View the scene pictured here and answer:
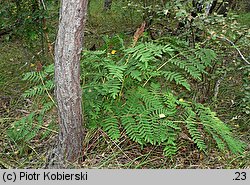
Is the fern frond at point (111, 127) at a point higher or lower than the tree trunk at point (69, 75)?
lower

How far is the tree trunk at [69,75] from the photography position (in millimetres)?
2764

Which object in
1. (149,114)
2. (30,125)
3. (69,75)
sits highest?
(69,75)

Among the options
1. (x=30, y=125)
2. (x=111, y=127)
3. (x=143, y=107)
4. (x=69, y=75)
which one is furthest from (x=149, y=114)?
(x=30, y=125)

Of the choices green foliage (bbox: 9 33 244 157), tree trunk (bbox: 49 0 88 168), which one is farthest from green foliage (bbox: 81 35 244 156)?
tree trunk (bbox: 49 0 88 168)

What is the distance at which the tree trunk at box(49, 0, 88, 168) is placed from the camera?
276 centimetres

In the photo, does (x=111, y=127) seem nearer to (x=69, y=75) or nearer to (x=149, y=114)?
(x=149, y=114)

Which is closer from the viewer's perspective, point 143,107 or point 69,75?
point 69,75

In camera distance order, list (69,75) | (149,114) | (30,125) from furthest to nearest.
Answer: (30,125), (149,114), (69,75)

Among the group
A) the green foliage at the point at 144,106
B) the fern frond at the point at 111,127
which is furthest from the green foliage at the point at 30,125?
the fern frond at the point at 111,127

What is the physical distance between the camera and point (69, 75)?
2891 mm

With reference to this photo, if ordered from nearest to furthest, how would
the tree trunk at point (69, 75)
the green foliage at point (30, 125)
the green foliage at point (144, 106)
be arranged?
the tree trunk at point (69, 75) < the green foliage at point (144, 106) < the green foliage at point (30, 125)

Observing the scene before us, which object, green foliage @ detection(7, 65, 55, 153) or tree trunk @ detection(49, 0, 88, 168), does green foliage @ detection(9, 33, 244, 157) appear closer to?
green foliage @ detection(7, 65, 55, 153)

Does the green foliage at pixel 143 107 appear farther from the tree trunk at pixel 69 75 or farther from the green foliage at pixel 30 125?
the tree trunk at pixel 69 75

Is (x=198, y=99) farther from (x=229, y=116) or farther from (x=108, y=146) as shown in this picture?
(x=108, y=146)
